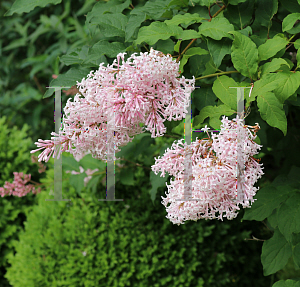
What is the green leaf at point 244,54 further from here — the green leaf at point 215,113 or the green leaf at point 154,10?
the green leaf at point 154,10

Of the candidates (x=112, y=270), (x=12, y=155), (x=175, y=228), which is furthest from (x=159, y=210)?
(x=12, y=155)

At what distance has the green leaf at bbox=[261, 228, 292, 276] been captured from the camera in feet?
4.44

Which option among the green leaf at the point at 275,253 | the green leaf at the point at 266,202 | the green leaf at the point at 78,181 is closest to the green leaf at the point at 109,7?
the green leaf at the point at 78,181

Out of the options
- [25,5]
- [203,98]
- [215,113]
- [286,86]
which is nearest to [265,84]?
[286,86]

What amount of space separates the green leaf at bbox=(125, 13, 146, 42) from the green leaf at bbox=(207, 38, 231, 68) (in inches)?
10.7

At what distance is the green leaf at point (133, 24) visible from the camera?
1.21 metres

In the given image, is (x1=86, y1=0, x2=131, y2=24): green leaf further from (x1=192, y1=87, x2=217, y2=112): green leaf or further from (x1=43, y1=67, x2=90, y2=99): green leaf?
(x1=192, y1=87, x2=217, y2=112): green leaf

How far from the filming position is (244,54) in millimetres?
1094

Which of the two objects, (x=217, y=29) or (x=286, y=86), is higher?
(x=217, y=29)

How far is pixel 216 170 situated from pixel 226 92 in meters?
0.31

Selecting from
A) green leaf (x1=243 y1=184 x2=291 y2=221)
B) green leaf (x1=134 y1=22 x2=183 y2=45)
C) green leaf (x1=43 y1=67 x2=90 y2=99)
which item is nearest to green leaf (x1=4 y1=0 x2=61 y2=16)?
green leaf (x1=43 y1=67 x2=90 y2=99)

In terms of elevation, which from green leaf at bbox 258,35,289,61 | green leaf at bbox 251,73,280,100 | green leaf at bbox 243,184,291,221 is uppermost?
green leaf at bbox 258,35,289,61

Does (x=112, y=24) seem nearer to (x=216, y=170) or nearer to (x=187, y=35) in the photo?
(x=187, y=35)

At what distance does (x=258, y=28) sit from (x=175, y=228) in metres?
1.43
